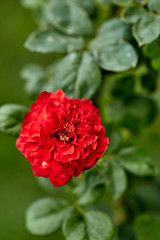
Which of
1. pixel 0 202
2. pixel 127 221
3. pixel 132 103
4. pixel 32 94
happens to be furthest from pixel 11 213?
pixel 132 103

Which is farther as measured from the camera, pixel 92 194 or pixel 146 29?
pixel 92 194

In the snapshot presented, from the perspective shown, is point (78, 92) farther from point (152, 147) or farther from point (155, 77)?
point (152, 147)

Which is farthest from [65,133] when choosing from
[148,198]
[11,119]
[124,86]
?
[148,198]

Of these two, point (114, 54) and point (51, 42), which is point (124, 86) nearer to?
point (114, 54)

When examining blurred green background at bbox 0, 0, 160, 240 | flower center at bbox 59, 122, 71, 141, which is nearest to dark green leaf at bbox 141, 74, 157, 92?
flower center at bbox 59, 122, 71, 141

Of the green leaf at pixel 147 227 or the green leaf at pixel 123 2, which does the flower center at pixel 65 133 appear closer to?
the green leaf at pixel 123 2

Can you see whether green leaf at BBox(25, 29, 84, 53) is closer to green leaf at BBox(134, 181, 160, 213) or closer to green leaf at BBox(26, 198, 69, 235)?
green leaf at BBox(26, 198, 69, 235)

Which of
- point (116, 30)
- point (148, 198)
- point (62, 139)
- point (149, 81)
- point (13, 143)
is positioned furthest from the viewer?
point (13, 143)
